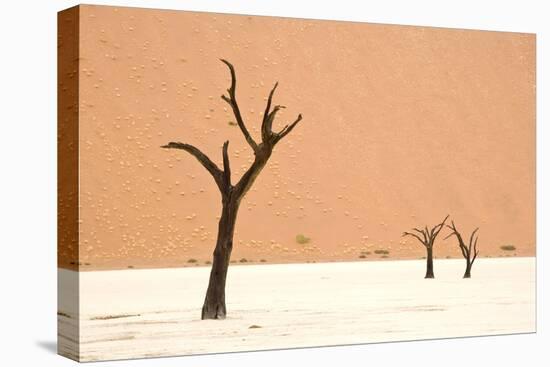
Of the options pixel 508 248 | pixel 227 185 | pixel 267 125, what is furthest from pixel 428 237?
pixel 227 185

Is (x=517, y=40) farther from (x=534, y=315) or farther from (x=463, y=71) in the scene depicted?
(x=534, y=315)

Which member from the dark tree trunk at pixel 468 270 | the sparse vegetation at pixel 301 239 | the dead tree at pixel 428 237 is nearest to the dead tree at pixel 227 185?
the sparse vegetation at pixel 301 239

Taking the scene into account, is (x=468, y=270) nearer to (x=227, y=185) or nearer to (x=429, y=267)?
(x=429, y=267)

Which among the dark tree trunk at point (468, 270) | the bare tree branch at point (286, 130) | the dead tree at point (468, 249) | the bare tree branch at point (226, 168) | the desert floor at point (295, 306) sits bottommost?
the desert floor at point (295, 306)

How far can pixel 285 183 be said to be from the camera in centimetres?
1105

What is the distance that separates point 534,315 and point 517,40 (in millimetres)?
2501

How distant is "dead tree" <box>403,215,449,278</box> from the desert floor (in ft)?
0.26

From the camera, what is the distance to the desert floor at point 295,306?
33.7 feet

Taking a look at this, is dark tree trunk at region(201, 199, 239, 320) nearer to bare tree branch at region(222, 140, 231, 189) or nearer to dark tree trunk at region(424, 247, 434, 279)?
bare tree branch at region(222, 140, 231, 189)

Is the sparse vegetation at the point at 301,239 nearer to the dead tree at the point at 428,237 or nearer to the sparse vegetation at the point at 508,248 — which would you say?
the dead tree at the point at 428,237

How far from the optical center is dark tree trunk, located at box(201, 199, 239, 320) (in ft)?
35.0

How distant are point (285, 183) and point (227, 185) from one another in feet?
1.79

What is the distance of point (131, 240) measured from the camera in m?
10.4

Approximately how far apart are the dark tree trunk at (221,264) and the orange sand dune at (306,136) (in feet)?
0.25
